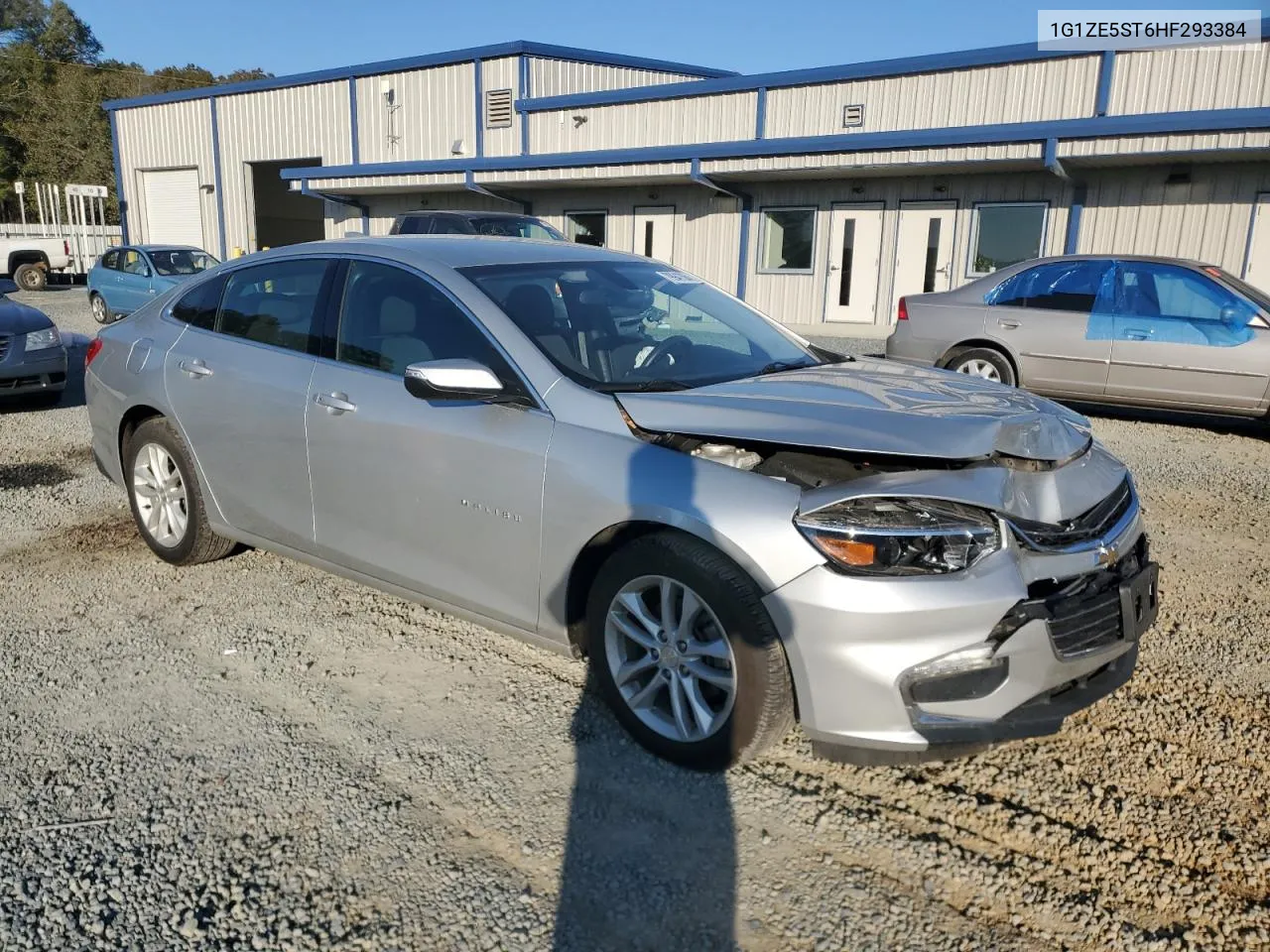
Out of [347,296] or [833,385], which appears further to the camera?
[347,296]

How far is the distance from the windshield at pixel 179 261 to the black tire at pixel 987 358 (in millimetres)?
14440

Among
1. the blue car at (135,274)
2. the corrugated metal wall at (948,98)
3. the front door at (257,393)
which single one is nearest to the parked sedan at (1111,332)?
the front door at (257,393)

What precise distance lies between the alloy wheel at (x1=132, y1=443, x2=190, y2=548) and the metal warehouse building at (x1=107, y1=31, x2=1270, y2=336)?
1457cm

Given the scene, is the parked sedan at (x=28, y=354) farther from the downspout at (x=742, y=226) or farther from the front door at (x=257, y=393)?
the downspout at (x=742, y=226)

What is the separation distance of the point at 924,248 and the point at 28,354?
14.7 meters

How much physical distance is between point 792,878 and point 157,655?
2734mm

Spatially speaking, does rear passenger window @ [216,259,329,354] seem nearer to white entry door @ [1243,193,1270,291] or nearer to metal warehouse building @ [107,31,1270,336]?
metal warehouse building @ [107,31,1270,336]

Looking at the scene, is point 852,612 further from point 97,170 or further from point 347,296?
point 97,170

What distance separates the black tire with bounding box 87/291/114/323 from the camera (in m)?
19.3

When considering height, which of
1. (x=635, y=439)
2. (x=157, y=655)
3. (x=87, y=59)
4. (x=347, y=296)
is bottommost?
(x=157, y=655)

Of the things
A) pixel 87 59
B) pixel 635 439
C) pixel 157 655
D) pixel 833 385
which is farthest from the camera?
pixel 87 59

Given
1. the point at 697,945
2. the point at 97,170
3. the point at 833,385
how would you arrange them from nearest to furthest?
the point at 697,945, the point at 833,385, the point at 97,170

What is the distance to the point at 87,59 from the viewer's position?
73.9 meters

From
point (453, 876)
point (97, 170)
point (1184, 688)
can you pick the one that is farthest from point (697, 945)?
point (97, 170)
